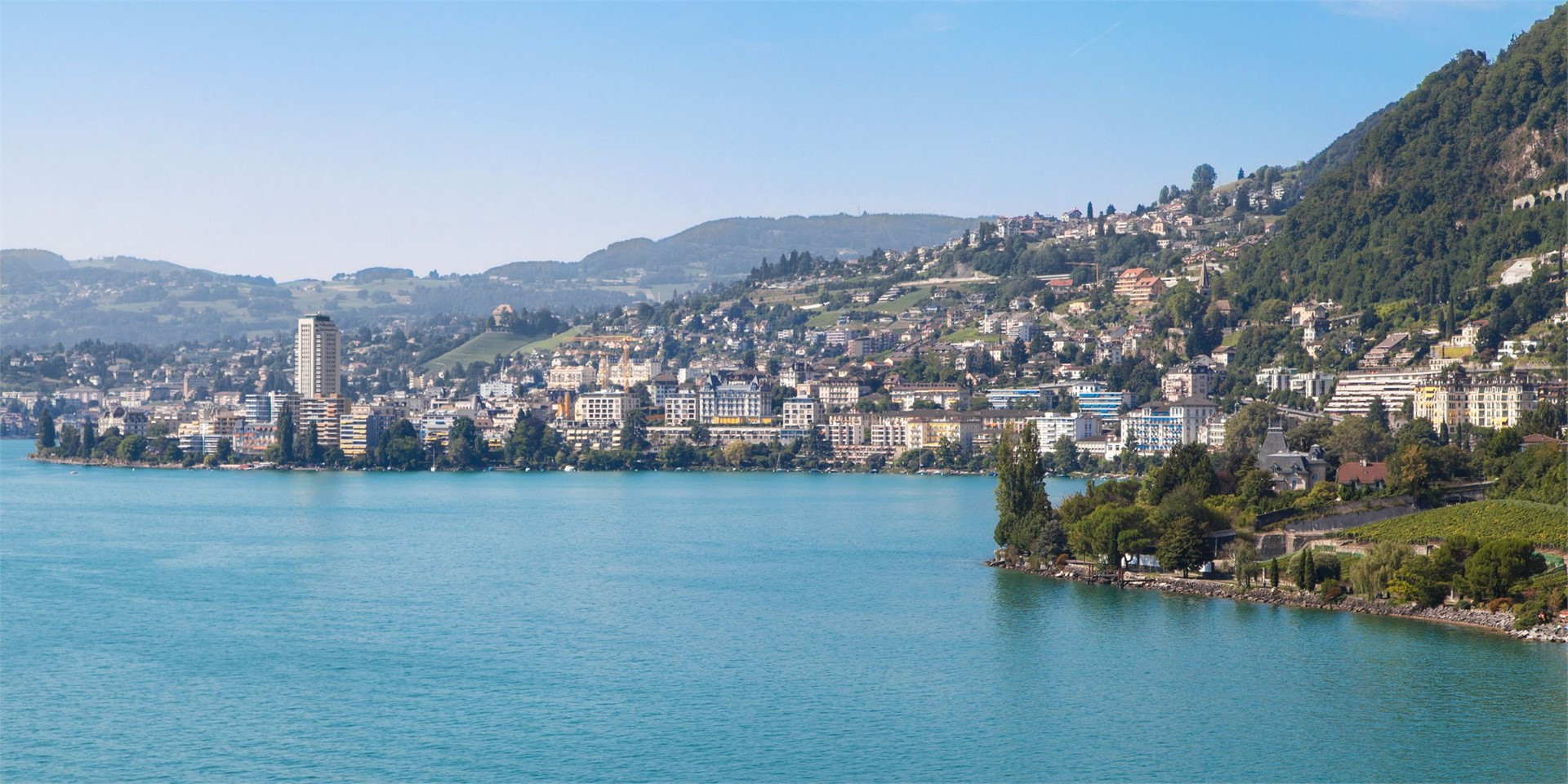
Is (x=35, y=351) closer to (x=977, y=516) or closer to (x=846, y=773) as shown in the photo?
(x=977, y=516)

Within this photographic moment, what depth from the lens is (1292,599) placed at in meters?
21.6

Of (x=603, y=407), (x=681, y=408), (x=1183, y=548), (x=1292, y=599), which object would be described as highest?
(x=603, y=407)

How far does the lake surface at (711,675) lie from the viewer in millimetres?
14883

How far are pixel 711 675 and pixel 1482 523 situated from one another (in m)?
10.3

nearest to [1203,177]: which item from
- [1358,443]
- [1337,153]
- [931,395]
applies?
[1337,153]

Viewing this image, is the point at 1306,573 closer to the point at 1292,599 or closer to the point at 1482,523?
the point at 1292,599

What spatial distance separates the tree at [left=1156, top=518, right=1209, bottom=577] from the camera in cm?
2338

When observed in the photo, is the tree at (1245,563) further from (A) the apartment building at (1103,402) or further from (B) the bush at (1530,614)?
(A) the apartment building at (1103,402)

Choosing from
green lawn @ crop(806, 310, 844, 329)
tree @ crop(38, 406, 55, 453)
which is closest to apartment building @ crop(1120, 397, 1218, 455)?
green lawn @ crop(806, 310, 844, 329)

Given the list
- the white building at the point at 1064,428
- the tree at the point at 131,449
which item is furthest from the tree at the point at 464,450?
the white building at the point at 1064,428

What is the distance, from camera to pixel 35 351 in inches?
5022

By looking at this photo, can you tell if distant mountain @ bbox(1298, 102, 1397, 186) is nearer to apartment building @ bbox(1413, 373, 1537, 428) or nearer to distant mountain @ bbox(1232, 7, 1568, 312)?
distant mountain @ bbox(1232, 7, 1568, 312)

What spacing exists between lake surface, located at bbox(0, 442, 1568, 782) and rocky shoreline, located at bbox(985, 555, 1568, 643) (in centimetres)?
32

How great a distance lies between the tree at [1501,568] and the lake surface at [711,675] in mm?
734
